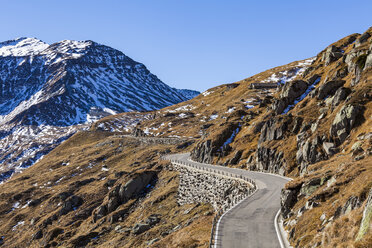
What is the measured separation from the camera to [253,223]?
2933 cm

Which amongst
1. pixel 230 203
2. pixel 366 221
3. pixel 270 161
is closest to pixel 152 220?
pixel 230 203

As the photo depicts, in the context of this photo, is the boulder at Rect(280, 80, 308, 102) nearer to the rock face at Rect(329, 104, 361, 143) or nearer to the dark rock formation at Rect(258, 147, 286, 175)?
the dark rock formation at Rect(258, 147, 286, 175)

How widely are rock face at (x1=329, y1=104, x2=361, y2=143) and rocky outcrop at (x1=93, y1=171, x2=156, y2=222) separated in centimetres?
4290

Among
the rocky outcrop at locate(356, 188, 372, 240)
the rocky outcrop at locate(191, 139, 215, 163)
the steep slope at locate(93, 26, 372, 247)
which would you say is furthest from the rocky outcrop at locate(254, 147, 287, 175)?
the rocky outcrop at locate(356, 188, 372, 240)

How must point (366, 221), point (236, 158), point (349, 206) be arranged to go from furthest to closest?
1. point (236, 158)
2. point (349, 206)
3. point (366, 221)

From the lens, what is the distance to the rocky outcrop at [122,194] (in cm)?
7038

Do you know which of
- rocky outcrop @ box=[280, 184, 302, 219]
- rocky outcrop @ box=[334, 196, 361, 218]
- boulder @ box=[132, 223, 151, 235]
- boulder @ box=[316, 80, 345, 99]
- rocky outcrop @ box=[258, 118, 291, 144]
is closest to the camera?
rocky outcrop @ box=[334, 196, 361, 218]

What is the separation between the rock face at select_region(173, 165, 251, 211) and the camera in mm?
46775

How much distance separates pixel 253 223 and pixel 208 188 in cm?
2665

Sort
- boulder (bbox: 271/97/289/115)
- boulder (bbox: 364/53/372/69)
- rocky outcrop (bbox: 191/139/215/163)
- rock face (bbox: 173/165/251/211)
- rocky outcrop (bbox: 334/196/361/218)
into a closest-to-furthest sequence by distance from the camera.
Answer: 1. rocky outcrop (bbox: 334/196/361/218)
2. rock face (bbox: 173/165/251/211)
3. boulder (bbox: 364/53/372/69)
4. boulder (bbox: 271/97/289/115)
5. rocky outcrop (bbox: 191/139/215/163)

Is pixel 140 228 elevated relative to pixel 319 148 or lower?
lower

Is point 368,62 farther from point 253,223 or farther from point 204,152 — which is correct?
point 253,223

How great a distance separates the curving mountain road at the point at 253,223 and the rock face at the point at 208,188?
5.56 m

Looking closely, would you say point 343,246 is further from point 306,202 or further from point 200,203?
point 200,203
